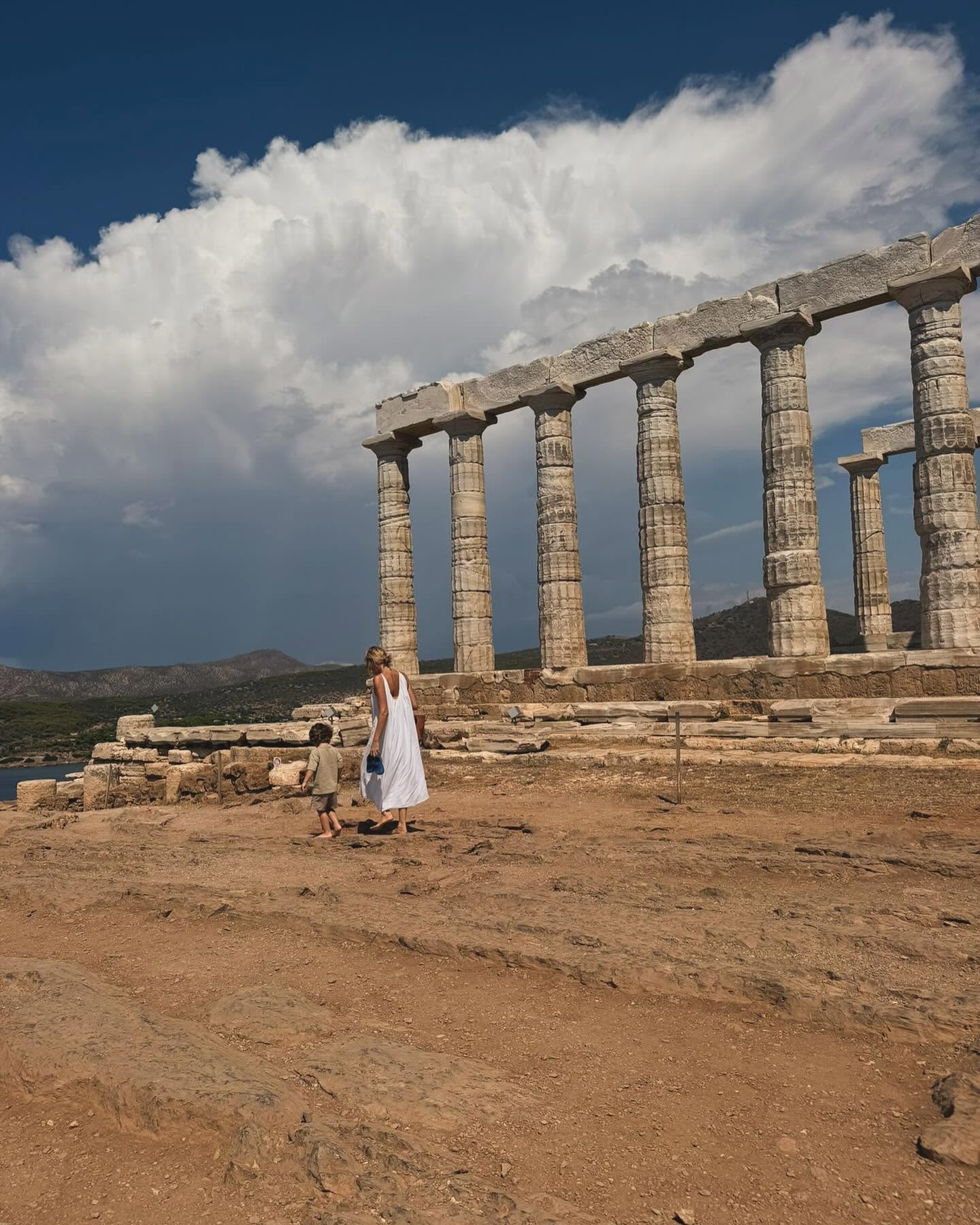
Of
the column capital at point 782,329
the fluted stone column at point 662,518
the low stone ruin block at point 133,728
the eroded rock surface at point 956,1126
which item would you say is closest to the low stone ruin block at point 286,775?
the low stone ruin block at point 133,728

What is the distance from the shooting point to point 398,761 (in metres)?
9.72

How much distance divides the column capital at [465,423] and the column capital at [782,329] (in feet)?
23.5

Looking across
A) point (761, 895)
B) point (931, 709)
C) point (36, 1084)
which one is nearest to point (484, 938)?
point (761, 895)

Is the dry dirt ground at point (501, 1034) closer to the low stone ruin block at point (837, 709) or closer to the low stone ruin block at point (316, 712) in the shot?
the low stone ruin block at point (837, 709)

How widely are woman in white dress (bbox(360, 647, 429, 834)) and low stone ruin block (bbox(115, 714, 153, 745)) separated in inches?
397

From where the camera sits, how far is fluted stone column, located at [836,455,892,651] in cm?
2519

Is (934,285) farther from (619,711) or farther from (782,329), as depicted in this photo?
(619,711)

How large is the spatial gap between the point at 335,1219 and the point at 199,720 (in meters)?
32.2

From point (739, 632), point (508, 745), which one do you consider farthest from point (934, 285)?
point (739, 632)

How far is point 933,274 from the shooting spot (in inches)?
623

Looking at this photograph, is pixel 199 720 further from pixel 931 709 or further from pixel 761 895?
pixel 761 895

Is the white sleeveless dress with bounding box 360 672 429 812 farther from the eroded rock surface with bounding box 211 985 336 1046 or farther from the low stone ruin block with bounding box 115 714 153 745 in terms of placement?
the low stone ruin block with bounding box 115 714 153 745

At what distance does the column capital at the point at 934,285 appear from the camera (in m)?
15.7

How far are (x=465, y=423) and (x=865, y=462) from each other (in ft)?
39.7
